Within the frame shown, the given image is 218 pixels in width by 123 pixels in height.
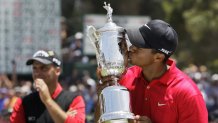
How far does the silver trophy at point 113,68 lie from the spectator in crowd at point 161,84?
64 millimetres

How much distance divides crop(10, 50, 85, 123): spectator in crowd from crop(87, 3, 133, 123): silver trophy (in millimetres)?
1587

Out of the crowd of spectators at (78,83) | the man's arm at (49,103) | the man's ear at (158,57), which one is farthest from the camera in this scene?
the crowd of spectators at (78,83)

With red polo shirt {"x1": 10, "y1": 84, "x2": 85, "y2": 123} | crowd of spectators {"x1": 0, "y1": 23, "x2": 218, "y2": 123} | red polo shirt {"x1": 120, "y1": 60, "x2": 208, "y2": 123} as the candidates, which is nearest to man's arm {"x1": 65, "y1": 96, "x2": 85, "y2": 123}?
red polo shirt {"x1": 10, "y1": 84, "x2": 85, "y2": 123}

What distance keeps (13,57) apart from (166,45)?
12.6 metres

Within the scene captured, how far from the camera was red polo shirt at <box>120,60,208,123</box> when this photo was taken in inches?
158

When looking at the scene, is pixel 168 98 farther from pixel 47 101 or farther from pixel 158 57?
pixel 47 101

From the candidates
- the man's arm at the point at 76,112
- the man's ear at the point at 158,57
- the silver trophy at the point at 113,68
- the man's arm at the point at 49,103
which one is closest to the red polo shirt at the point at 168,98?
the man's ear at the point at 158,57

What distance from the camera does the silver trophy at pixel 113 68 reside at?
12.7ft

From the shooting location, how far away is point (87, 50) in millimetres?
18719

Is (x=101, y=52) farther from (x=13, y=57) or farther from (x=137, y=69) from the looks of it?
(x=13, y=57)

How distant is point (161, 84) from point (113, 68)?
15.1 inches

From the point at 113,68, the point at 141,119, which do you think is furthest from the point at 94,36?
the point at 141,119

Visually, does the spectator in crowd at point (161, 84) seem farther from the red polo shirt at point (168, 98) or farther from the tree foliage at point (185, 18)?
the tree foliage at point (185, 18)

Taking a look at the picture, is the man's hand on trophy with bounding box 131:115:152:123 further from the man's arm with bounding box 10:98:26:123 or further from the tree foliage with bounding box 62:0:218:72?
the tree foliage with bounding box 62:0:218:72
